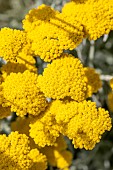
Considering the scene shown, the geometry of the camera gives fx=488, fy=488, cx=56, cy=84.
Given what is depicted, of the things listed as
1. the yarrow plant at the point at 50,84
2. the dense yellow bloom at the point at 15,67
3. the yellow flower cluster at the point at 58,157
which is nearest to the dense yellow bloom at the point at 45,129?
the yarrow plant at the point at 50,84

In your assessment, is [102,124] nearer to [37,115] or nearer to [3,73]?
[37,115]

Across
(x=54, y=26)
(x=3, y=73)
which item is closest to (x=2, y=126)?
(x=3, y=73)

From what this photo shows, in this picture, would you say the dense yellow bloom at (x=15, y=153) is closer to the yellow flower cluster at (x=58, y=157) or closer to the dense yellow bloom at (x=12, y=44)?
the dense yellow bloom at (x=12, y=44)

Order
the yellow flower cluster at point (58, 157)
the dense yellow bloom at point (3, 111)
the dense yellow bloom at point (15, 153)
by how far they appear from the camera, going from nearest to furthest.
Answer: the dense yellow bloom at point (15, 153) → the dense yellow bloom at point (3, 111) → the yellow flower cluster at point (58, 157)

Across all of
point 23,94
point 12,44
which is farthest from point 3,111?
point 12,44

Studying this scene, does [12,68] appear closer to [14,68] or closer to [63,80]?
[14,68]
